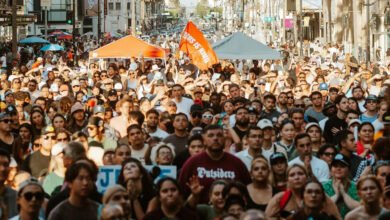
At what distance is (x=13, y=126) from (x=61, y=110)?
1997 millimetres

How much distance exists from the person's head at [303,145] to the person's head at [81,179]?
3.10 metres

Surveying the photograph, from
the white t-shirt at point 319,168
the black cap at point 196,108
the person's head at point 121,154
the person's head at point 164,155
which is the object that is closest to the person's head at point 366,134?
the white t-shirt at point 319,168

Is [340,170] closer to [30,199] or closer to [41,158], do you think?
[30,199]

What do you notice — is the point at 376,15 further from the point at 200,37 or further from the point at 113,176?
the point at 113,176

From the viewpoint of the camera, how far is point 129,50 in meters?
30.2

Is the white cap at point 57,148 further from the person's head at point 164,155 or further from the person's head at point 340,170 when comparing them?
the person's head at point 340,170

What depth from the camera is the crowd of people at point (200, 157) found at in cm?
903

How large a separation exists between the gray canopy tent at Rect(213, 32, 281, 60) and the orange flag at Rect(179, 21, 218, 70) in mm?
1393

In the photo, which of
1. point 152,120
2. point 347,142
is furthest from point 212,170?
point 152,120

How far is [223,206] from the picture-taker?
29.6 feet

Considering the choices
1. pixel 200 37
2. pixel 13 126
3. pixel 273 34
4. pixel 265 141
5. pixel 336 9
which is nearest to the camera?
pixel 265 141

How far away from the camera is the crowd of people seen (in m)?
9.03

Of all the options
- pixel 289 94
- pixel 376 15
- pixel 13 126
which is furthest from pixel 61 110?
pixel 376 15

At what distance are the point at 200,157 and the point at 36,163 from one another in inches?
103
